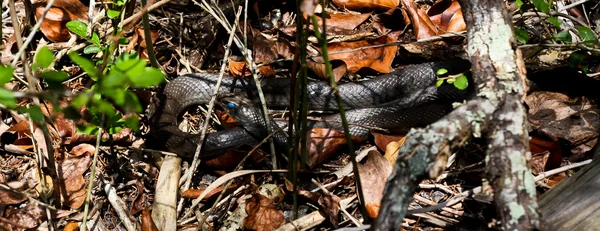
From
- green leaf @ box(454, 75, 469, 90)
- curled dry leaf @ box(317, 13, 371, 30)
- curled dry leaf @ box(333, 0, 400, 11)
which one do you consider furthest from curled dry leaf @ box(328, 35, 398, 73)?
green leaf @ box(454, 75, 469, 90)

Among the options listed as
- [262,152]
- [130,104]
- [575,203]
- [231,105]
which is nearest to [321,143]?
[262,152]

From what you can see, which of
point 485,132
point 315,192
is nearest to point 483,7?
point 485,132

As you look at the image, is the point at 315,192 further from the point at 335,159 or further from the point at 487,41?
the point at 487,41

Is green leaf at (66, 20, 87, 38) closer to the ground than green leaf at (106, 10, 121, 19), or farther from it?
closer to the ground

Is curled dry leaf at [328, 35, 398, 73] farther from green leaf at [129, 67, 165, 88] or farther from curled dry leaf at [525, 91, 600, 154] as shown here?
green leaf at [129, 67, 165, 88]

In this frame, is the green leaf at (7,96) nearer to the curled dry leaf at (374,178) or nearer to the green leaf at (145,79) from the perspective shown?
the green leaf at (145,79)

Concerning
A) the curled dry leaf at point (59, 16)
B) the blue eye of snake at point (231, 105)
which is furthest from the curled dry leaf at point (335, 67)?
the curled dry leaf at point (59, 16)
